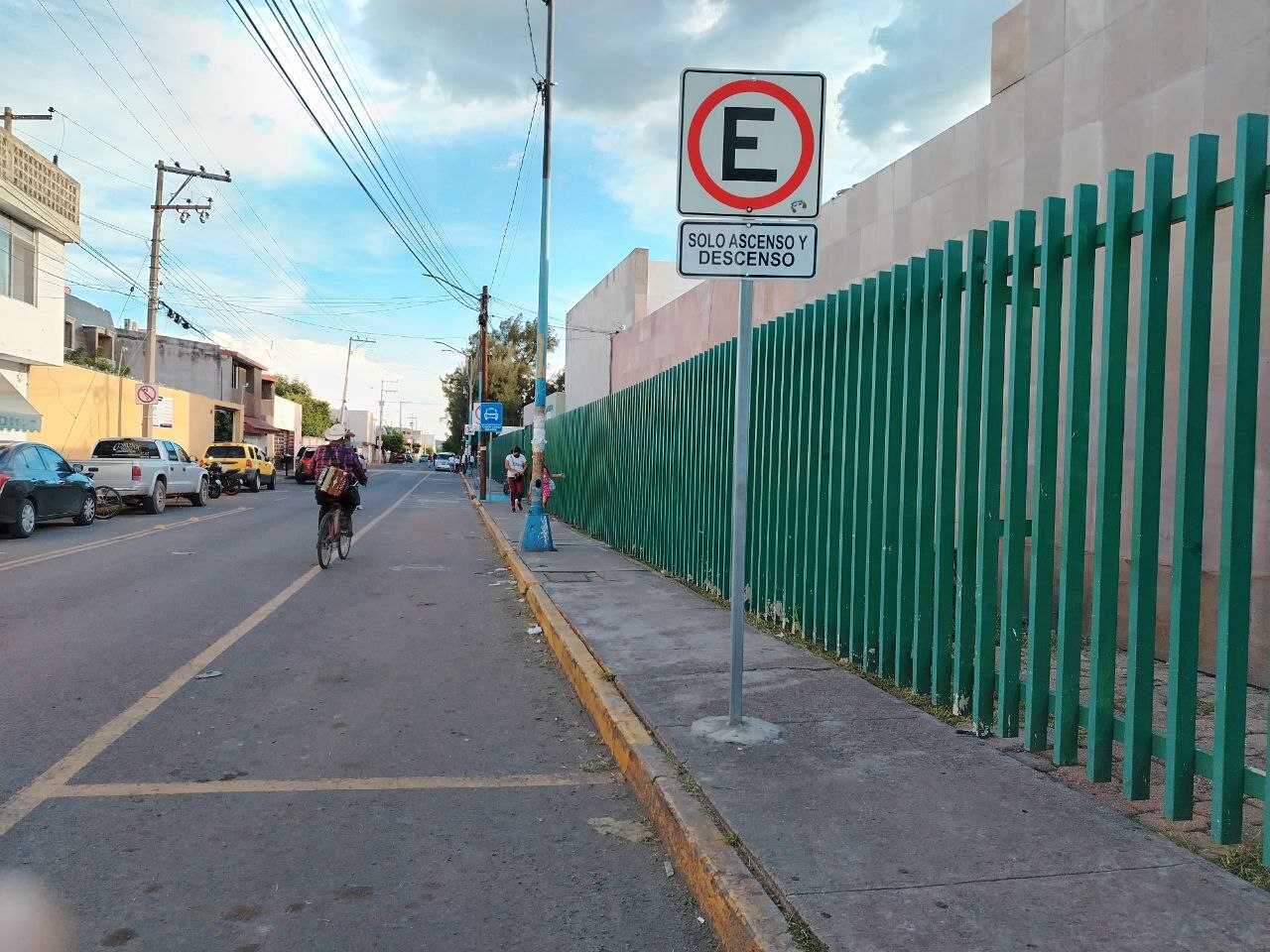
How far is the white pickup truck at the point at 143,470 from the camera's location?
63.6ft

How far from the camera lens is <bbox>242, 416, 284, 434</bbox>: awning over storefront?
188ft

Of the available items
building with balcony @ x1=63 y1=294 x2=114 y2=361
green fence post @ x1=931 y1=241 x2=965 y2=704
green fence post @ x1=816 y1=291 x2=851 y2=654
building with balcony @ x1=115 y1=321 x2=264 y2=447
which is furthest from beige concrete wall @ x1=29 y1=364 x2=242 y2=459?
green fence post @ x1=931 y1=241 x2=965 y2=704

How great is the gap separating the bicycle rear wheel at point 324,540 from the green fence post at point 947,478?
827cm

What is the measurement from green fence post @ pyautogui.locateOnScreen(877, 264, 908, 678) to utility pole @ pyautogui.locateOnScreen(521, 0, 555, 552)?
7.78 m

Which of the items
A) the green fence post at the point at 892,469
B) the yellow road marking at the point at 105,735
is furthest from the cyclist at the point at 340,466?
the green fence post at the point at 892,469

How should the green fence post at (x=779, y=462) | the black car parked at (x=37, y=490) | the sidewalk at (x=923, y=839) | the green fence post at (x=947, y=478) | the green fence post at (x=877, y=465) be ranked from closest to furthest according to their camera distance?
the sidewalk at (x=923, y=839) → the green fence post at (x=947, y=478) → the green fence post at (x=877, y=465) → the green fence post at (x=779, y=462) → the black car parked at (x=37, y=490)

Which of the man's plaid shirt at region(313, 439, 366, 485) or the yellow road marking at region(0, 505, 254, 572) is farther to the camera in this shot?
the man's plaid shirt at region(313, 439, 366, 485)

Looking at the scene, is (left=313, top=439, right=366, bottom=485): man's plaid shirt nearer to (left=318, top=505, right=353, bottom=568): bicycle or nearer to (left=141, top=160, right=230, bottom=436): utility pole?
(left=318, top=505, right=353, bottom=568): bicycle

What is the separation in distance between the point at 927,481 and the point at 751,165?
6.55 ft

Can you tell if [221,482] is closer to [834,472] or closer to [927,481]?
[834,472]

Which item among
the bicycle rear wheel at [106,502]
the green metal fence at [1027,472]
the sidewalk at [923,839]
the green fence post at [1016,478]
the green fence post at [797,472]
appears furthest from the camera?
the bicycle rear wheel at [106,502]

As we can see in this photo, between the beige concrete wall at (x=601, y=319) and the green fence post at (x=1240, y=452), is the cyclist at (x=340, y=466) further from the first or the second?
the beige concrete wall at (x=601, y=319)

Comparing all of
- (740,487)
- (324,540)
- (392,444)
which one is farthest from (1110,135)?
(392,444)

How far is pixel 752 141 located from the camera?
4309 mm
